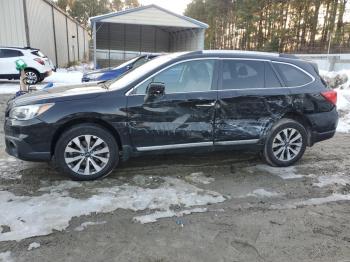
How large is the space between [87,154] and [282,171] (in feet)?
9.12

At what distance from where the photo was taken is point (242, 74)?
509 centimetres

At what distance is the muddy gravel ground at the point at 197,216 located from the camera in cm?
318

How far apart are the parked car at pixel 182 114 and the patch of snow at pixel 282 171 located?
4.5 inches

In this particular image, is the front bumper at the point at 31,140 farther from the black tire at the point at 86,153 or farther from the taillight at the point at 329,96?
the taillight at the point at 329,96

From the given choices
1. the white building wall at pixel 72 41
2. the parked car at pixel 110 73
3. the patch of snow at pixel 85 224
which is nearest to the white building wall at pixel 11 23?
the parked car at pixel 110 73

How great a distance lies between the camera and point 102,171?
4629mm

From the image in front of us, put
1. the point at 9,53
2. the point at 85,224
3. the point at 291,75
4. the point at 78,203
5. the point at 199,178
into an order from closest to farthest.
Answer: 1. the point at 85,224
2. the point at 78,203
3. the point at 199,178
4. the point at 291,75
5. the point at 9,53

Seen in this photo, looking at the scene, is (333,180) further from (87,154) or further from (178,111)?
(87,154)

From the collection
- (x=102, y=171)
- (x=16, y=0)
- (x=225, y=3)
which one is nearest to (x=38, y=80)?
(x=16, y=0)

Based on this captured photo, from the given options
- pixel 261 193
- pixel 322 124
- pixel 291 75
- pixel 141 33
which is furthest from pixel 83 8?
pixel 261 193

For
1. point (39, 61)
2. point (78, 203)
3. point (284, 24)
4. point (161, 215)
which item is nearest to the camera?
point (161, 215)

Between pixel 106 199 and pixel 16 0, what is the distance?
17.0 m

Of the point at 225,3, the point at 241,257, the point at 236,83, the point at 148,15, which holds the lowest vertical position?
the point at 241,257

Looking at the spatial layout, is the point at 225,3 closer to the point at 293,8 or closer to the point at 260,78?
the point at 293,8
